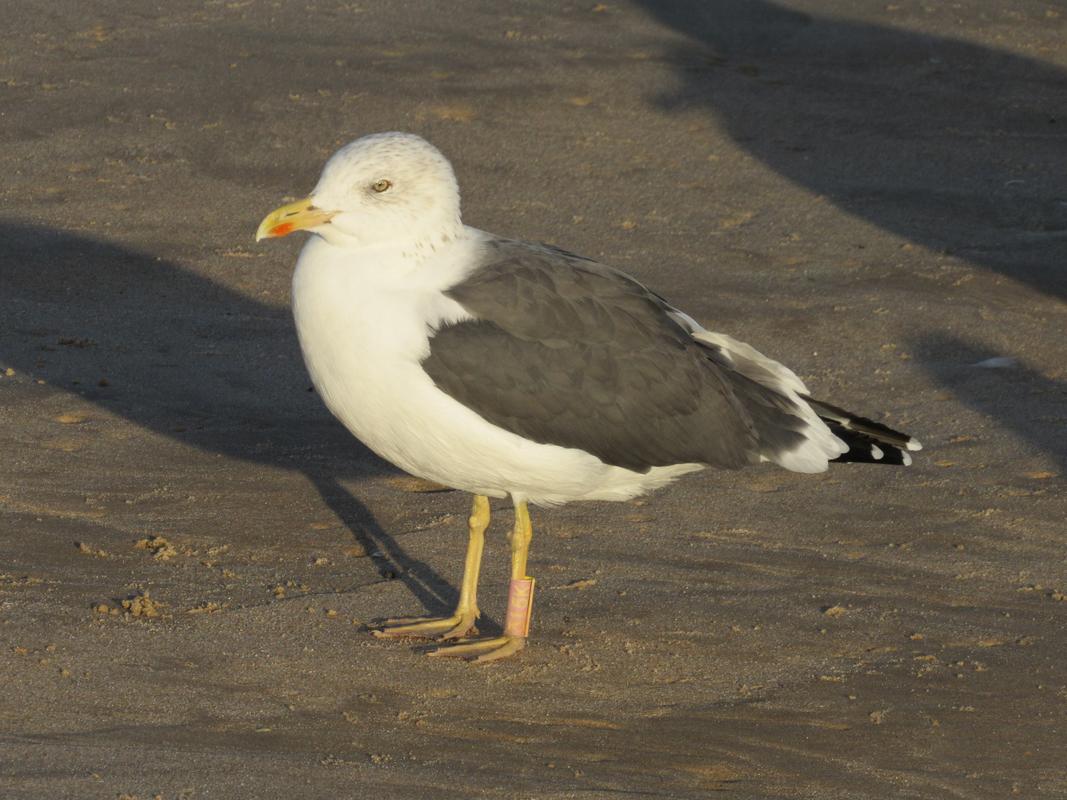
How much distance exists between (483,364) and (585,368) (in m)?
0.43

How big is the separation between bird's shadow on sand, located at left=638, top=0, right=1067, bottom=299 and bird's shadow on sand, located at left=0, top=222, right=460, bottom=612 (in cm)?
457

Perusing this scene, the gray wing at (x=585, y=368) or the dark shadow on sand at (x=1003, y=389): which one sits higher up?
the gray wing at (x=585, y=368)

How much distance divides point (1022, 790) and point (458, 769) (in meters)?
1.70

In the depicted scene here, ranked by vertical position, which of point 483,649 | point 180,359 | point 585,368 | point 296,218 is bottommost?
point 483,649

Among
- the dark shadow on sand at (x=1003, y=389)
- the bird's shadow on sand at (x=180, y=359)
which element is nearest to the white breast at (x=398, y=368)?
the bird's shadow on sand at (x=180, y=359)

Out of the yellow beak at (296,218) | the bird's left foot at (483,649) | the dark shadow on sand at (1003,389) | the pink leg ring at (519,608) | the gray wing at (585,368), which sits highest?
the yellow beak at (296,218)

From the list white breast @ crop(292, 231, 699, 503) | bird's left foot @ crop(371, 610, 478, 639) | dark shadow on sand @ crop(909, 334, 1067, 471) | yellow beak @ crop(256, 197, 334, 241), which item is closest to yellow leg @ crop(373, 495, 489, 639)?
bird's left foot @ crop(371, 610, 478, 639)

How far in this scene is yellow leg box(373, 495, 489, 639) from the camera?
6012 millimetres

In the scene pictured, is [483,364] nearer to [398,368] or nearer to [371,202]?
[398,368]

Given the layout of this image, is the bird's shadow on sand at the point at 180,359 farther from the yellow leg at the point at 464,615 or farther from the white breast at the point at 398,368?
the white breast at the point at 398,368

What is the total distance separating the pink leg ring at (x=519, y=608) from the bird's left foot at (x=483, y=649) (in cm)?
3

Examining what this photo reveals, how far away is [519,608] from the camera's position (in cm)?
597

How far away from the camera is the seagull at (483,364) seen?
221 inches

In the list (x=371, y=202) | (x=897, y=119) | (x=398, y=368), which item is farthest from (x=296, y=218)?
(x=897, y=119)
